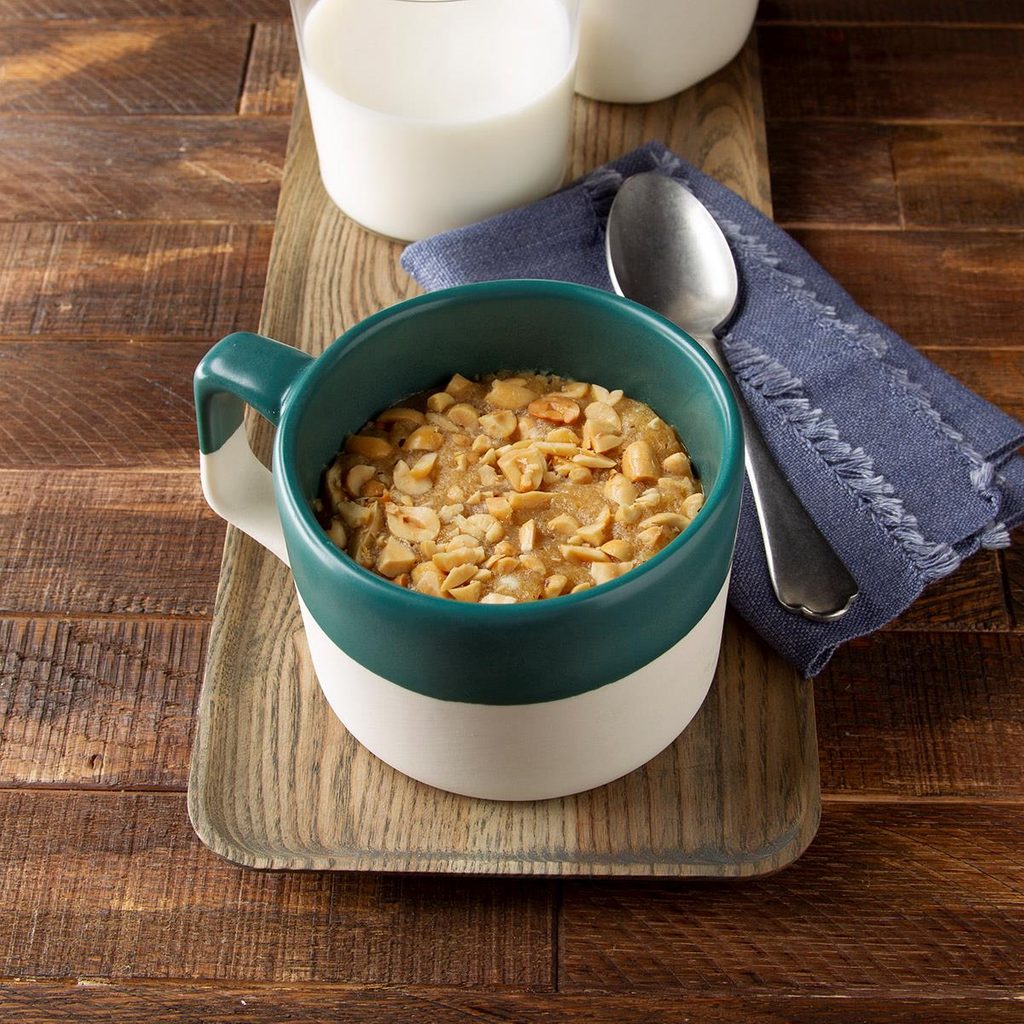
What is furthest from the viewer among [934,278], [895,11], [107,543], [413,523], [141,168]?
[895,11]

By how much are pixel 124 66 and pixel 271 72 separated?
147 mm

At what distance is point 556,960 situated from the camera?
82 centimetres

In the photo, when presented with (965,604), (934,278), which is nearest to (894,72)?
(934,278)

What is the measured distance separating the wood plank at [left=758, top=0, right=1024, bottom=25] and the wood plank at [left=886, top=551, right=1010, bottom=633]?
26.7 inches

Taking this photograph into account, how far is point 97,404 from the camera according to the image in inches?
44.4

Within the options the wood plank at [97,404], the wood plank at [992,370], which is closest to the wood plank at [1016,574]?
the wood plank at [992,370]

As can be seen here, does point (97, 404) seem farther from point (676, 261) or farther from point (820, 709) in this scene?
point (820, 709)

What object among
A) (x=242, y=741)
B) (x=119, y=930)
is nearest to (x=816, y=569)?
(x=242, y=741)


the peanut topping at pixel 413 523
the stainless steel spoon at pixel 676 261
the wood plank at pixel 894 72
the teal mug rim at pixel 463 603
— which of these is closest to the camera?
the teal mug rim at pixel 463 603

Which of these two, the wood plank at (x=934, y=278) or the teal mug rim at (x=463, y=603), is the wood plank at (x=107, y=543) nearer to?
the teal mug rim at (x=463, y=603)

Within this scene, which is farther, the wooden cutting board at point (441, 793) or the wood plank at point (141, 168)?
the wood plank at point (141, 168)

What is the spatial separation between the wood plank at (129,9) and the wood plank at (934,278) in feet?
2.04

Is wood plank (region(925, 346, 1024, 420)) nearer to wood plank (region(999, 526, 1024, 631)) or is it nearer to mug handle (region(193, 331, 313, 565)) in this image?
wood plank (region(999, 526, 1024, 631))

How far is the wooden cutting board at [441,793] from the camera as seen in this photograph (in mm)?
818
